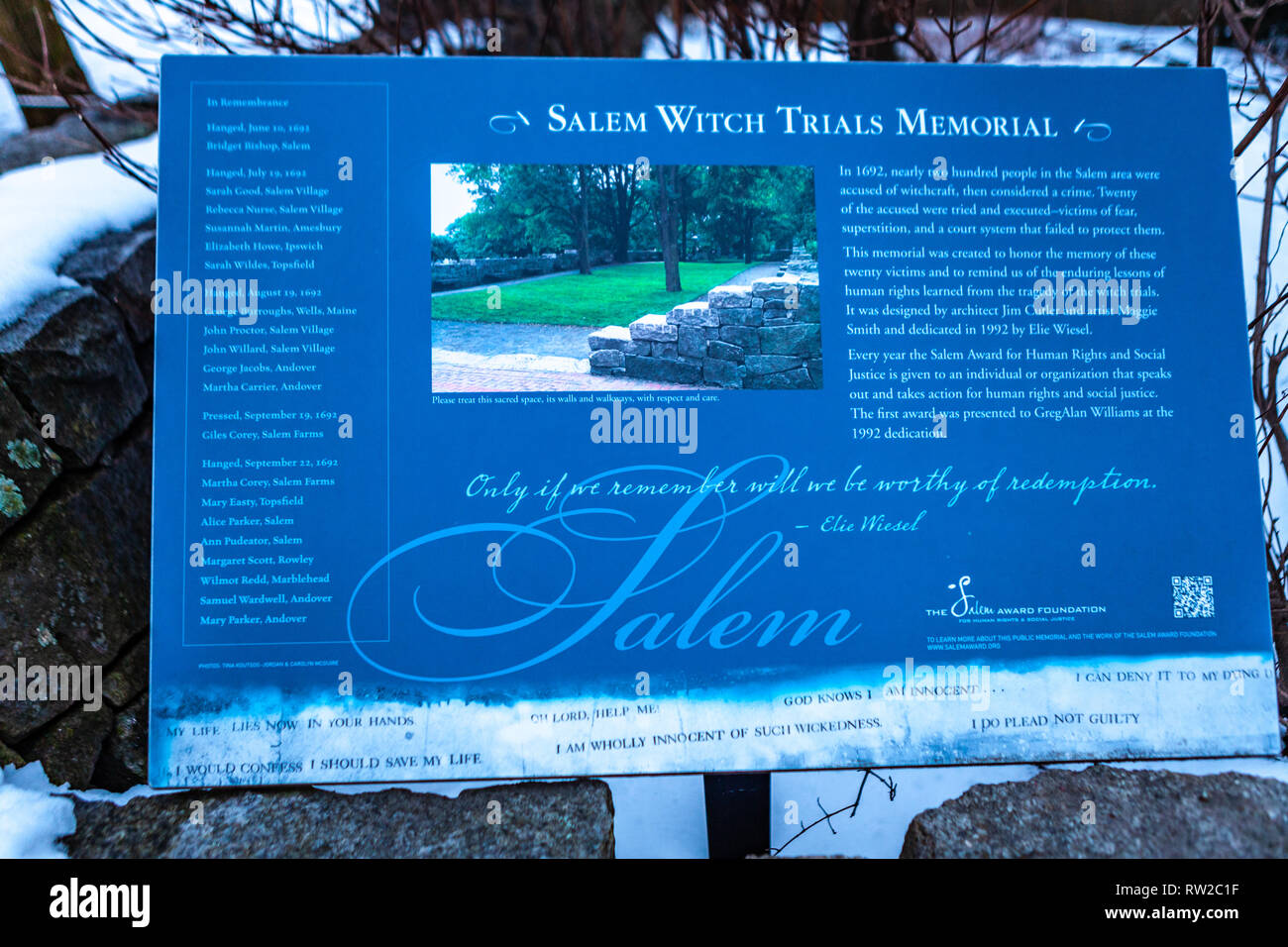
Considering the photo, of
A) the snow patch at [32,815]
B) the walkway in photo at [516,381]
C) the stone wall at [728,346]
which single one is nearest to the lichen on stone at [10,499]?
the snow patch at [32,815]

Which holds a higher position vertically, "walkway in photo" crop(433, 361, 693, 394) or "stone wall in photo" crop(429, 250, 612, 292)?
"stone wall in photo" crop(429, 250, 612, 292)

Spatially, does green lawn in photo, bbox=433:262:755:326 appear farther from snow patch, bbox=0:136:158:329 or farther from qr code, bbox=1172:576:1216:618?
qr code, bbox=1172:576:1216:618

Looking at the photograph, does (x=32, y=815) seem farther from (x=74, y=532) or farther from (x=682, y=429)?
(x=682, y=429)

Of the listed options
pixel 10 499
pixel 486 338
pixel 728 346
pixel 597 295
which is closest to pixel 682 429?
pixel 728 346

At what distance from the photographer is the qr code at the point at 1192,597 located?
2.06 metres

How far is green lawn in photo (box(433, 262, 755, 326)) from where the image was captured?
204 cm

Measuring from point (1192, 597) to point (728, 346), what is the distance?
1.46m

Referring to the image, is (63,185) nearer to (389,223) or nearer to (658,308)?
(389,223)

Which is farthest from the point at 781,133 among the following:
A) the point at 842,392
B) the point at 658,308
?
the point at 842,392

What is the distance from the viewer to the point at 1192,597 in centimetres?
206

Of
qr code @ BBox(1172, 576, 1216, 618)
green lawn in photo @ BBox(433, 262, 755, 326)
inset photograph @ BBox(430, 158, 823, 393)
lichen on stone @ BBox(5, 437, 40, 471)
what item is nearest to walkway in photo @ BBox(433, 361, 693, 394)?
inset photograph @ BBox(430, 158, 823, 393)

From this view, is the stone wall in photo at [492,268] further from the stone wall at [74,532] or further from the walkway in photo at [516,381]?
the stone wall at [74,532]

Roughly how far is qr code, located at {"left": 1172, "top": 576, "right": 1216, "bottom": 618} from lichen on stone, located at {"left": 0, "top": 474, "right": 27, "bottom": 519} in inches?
124

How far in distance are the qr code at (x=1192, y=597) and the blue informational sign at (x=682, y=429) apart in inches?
0.7
